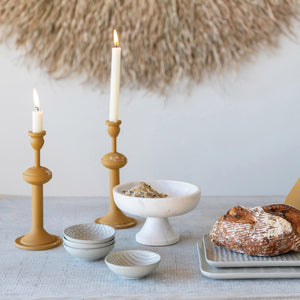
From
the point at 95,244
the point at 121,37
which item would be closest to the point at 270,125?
the point at 121,37

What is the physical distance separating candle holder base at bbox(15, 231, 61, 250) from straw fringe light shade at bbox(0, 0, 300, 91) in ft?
2.72

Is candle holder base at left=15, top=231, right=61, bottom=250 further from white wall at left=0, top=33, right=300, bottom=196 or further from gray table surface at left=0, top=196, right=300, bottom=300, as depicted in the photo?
white wall at left=0, top=33, right=300, bottom=196

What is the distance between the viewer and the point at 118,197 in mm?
967

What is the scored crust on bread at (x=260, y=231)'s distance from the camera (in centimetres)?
84

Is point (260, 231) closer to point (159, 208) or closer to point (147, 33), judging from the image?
point (159, 208)

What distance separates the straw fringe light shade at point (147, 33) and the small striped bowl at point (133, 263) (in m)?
0.97

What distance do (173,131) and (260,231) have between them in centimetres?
97

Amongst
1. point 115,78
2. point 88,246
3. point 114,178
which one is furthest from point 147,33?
point 88,246

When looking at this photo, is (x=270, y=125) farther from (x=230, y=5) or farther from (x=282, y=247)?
(x=282, y=247)

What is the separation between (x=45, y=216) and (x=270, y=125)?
3.10 feet

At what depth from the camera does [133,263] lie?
0.84 metres

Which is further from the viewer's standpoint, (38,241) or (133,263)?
(38,241)

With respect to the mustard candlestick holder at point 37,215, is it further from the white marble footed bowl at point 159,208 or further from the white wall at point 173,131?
the white wall at point 173,131

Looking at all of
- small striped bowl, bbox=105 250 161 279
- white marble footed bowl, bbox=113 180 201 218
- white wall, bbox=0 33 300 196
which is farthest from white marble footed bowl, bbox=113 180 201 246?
white wall, bbox=0 33 300 196
